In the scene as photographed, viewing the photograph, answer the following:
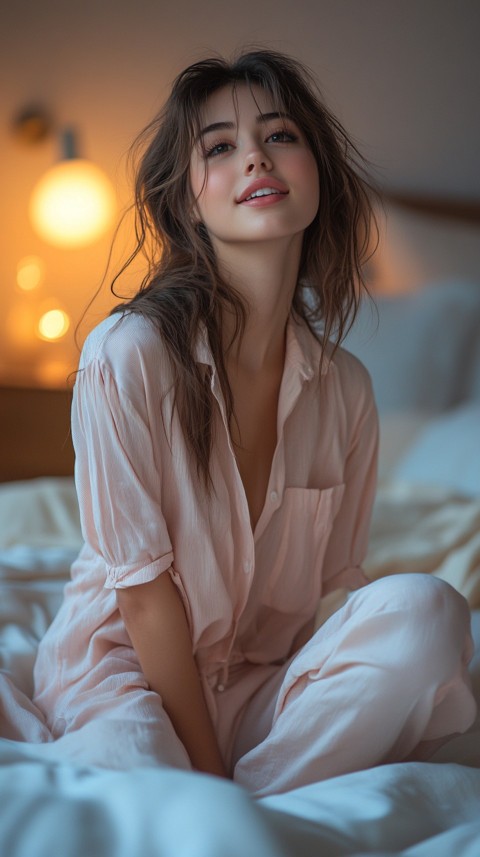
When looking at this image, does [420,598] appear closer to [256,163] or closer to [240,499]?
[240,499]

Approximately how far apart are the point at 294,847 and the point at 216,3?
99.6 inches

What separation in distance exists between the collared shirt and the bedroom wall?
5.10 ft

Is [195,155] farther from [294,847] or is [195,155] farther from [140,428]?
[294,847]

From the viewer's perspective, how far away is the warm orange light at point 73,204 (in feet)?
8.93

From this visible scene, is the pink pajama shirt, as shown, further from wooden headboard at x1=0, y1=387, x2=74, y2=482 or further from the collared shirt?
wooden headboard at x1=0, y1=387, x2=74, y2=482

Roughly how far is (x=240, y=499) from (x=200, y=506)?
0.18 feet

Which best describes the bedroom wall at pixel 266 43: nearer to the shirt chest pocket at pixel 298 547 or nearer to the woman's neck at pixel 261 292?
the woman's neck at pixel 261 292

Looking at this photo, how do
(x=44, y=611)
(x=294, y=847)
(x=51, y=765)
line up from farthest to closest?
1. (x=44, y=611)
2. (x=51, y=765)
3. (x=294, y=847)

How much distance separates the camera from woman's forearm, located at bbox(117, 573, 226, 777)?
1032 mm

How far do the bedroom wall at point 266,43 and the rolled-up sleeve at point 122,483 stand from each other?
1.76 m

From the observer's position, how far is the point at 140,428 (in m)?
1.05

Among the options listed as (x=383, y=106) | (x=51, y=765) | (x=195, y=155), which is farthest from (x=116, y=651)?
(x=383, y=106)

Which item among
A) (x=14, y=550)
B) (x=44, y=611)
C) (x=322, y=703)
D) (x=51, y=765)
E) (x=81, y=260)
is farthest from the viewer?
(x=81, y=260)

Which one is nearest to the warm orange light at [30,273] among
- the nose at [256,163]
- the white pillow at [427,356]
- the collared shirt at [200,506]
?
the white pillow at [427,356]
